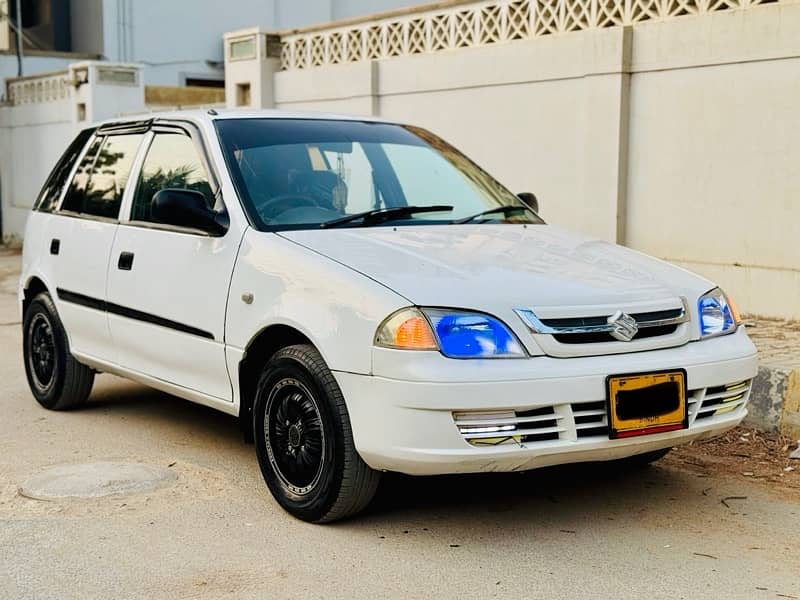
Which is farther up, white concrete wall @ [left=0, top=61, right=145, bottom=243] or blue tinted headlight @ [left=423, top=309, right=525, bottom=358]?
white concrete wall @ [left=0, top=61, right=145, bottom=243]

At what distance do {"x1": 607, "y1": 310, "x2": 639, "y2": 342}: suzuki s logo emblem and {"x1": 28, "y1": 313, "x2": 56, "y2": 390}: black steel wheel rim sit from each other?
380cm

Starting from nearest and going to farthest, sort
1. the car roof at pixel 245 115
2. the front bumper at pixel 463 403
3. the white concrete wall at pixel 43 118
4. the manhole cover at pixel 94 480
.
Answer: the front bumper at pixel 463 403, the manhole cover at pixel 94 480, the car roof at pixel 245 115, the white concrete wall at pixel 43 118

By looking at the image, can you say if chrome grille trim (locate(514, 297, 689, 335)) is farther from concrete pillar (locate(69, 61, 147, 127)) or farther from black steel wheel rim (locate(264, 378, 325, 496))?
concrete pillar (locate(69, 61, 147, 127))

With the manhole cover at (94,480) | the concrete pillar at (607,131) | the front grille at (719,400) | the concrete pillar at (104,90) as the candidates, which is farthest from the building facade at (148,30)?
the front grille at (719,400)

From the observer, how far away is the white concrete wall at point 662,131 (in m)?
8.28

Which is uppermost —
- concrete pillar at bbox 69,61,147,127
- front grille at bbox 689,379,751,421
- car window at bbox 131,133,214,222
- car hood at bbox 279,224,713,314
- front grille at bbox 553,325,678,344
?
concrete pillar at bbox 69,61,147,127

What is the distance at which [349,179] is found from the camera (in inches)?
225

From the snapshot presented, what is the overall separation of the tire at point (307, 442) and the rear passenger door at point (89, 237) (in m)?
1.69

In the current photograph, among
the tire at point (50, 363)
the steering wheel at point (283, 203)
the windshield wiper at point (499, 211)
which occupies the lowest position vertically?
the tire at point (50, 363)

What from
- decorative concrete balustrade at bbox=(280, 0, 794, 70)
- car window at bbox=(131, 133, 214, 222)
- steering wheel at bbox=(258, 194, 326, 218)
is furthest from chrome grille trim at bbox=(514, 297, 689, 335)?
decorative concrete balustrade at bbox=(280, 0, 794, 70)

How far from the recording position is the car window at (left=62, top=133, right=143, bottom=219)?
650 centimetres

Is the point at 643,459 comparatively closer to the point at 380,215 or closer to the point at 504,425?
the point at 504,425

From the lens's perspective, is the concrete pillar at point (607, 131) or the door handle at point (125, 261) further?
the concrete pillar at point (607, 131)

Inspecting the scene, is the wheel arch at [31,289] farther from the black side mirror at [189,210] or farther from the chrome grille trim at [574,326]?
the chrome grille trim at [574,326]
